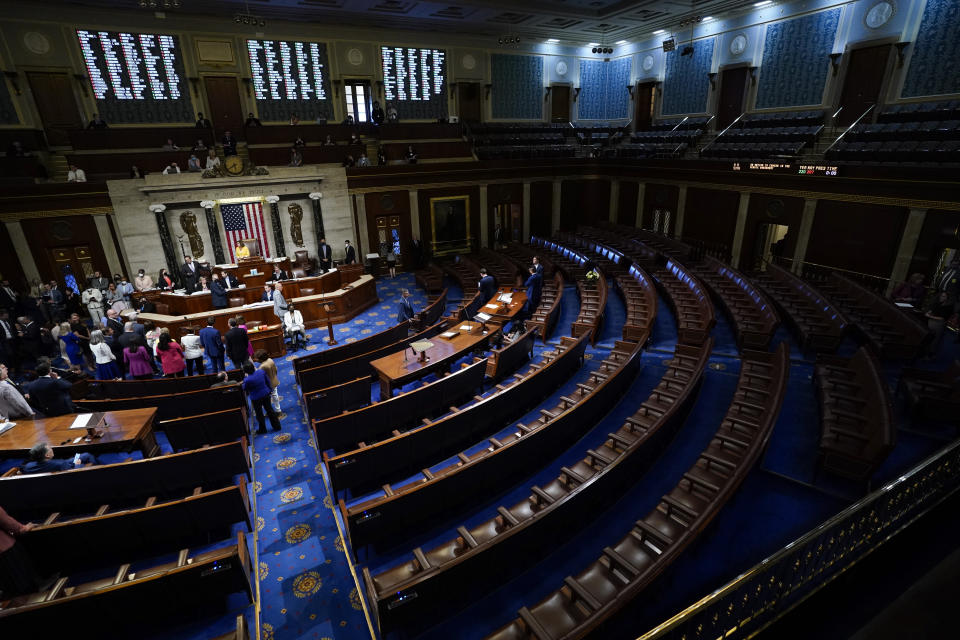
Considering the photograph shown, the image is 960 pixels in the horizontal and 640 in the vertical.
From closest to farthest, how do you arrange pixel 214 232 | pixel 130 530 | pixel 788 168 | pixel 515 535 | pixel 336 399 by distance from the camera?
pixel 515 535 < pixel 130 530 < pixel 336 399 < pixel 788 168 < pixel 214 232

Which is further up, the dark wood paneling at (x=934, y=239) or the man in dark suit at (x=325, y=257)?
the dark wood paneling at (x=934, y=239)

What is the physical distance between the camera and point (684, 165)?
15.5 m

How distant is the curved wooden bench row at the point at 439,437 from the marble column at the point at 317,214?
10567 mm

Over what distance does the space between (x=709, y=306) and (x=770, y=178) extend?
6983mm

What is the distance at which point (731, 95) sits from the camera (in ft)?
55.4

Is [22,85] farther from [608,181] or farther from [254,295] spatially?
[608,181]

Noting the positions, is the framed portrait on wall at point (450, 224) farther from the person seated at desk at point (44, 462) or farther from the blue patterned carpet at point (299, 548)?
the person seated at desk at point (44, 462)

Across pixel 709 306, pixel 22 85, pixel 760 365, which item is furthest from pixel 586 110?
pixel 22 85

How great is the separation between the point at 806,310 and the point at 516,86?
16357 mm

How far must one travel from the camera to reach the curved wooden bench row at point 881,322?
283 inches

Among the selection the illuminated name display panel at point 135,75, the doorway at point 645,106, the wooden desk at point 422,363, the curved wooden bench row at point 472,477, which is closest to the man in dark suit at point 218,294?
the wooden desk at point 422,363

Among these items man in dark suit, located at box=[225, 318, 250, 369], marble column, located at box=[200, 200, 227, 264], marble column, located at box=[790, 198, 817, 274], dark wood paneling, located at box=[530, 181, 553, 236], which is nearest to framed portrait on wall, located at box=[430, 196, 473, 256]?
dark wood paneling, located at box=[530, 181, 553, 236]

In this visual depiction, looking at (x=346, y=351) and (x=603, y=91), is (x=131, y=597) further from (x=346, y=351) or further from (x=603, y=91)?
(x=603, y=91)

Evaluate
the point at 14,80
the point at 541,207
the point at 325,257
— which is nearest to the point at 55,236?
the point at 14,80
